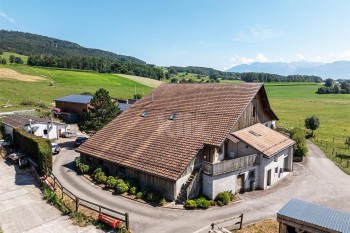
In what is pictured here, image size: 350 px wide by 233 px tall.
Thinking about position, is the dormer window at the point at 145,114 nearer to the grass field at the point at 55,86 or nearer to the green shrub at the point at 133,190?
the green shrub at the point at 133,190

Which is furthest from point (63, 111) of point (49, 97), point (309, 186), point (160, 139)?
point (309, 186)

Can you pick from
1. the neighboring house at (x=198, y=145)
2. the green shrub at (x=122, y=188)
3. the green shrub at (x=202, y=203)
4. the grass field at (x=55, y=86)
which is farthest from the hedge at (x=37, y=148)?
the grass field at (x=55, y=86)

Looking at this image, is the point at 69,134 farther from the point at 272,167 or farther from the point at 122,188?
the point at 272,167

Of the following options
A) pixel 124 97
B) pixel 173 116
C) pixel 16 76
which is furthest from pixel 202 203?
pixel 16 76

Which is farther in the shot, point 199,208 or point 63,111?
point 63,111

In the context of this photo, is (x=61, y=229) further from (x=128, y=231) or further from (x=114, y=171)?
(x=114, y=171)
